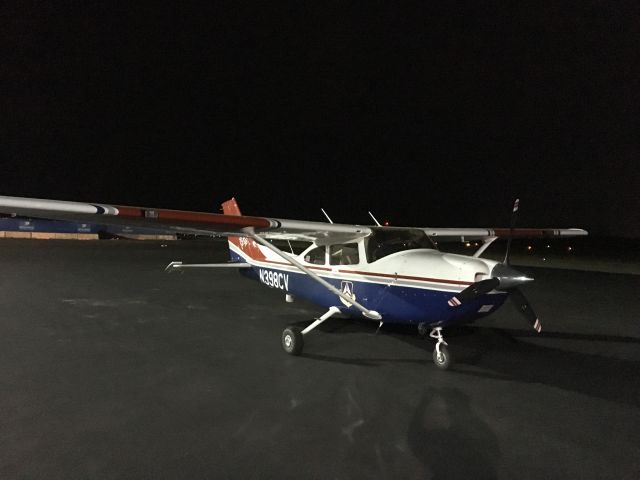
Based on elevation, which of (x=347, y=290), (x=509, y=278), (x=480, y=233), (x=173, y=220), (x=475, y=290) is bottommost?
(x=347, y=290)

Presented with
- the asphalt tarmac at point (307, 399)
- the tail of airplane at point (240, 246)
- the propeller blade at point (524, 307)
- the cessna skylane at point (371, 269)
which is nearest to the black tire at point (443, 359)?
the cessna skylane at point (371, 269)

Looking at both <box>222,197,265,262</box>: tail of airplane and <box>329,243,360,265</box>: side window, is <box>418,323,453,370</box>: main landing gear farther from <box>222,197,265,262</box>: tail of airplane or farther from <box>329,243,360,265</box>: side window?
<box>222,197,265,262</box>: tail of airplane

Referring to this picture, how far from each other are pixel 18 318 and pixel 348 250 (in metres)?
6.65

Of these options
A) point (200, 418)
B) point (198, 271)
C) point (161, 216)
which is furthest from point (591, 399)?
point (198, 271)

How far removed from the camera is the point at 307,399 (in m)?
4.52

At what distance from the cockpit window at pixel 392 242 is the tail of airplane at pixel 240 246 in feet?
10.3

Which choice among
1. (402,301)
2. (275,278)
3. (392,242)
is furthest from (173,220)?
(275,278)

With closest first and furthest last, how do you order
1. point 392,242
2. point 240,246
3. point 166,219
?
point 166,219 → point 392,242 → point 240,246

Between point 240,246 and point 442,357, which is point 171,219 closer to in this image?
point 442,357

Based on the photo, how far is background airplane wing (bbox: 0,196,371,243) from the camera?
4.42 metres

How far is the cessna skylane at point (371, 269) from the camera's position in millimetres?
4957

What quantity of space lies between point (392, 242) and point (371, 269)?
0.53 metres

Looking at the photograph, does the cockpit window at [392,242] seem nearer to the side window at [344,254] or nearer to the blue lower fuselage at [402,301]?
the side window at [344,254]

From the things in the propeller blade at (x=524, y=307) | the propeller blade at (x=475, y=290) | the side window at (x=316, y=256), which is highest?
the side window at (x=316, y=256)
